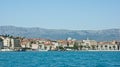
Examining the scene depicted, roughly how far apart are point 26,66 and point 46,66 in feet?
8.61

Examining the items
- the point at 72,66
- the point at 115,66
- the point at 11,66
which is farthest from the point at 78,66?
the point at 11,66

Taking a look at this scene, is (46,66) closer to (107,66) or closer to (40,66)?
(40,66)

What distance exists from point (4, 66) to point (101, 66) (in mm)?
12248

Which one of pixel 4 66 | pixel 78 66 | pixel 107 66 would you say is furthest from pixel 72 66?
pixel 4 66

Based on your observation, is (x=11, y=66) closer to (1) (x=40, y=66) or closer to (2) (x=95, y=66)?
(1) (x=40, y=66)

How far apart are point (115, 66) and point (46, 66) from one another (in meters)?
8.67

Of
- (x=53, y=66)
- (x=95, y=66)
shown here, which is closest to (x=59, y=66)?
(x=53, y=66)

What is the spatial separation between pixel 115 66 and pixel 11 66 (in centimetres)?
1303

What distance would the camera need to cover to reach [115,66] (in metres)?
59.9

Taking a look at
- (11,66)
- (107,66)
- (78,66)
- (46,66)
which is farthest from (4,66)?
(107,66)

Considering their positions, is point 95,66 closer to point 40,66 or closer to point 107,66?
point 107,66

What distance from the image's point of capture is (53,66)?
59.8 metres

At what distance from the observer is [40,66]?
59.7 metres

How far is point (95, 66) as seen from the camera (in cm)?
6034
